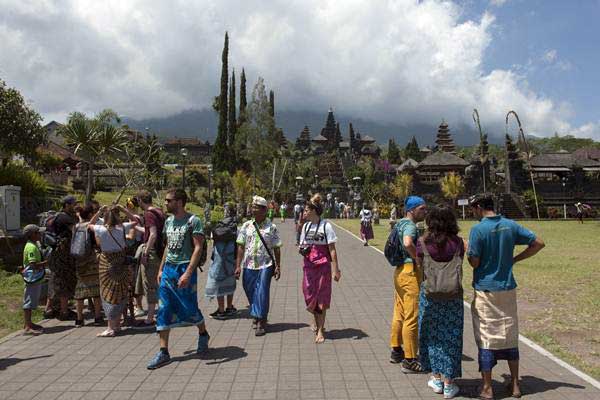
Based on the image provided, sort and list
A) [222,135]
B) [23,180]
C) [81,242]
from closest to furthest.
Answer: [81,242], [23,180], [222,135]

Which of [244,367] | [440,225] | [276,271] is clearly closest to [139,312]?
[276,271]

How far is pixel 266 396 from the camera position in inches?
157

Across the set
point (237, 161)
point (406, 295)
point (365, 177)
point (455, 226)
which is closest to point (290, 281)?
point (406, 295)

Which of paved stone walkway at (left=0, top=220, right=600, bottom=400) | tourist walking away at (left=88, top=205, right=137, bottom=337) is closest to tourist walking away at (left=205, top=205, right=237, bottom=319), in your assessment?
paved stone walkway at (left=0, top=220, right=600, bottom=400)

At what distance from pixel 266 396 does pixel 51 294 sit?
4127 mm

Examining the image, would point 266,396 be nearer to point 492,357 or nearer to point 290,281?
point 492,357

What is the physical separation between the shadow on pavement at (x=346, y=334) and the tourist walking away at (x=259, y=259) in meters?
0.81

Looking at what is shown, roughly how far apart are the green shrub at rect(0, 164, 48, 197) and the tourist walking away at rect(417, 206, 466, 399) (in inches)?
586

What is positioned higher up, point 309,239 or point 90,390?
point 309,239

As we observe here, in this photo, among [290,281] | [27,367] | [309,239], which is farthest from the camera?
[290,281]

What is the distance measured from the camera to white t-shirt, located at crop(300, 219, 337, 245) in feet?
18.6

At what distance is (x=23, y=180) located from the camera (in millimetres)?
15719

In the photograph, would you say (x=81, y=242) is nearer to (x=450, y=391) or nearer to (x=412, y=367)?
(x=412, y=367)

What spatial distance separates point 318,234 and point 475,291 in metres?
2.11
